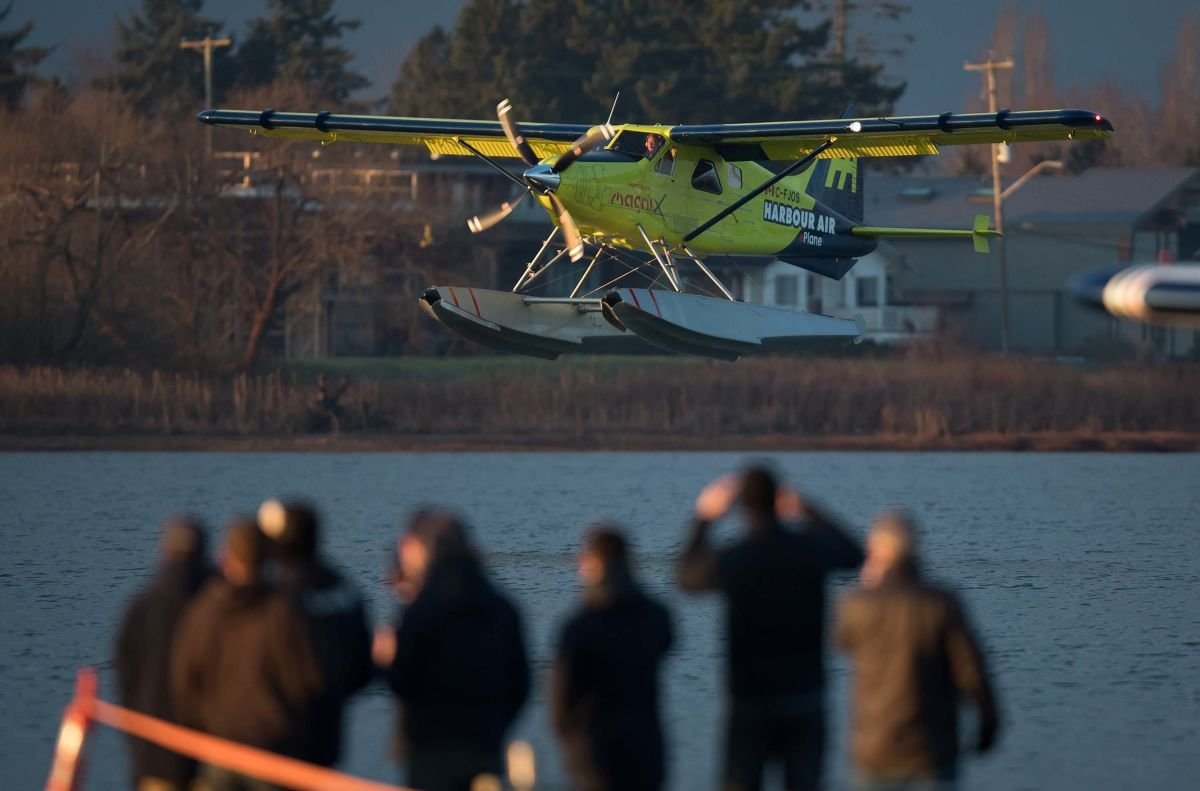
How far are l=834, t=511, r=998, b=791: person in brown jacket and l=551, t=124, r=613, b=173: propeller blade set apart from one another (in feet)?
42.7

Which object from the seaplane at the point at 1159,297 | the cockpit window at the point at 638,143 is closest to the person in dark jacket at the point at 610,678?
the seaplane at the point at 1159,297

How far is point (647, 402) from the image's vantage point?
146 feet

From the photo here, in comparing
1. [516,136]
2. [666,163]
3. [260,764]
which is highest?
[516,136]

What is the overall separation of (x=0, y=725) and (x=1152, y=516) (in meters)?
25.4

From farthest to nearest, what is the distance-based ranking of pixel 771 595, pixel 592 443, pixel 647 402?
pixel 647 402 → pixel 592 443 → pixel 771 595

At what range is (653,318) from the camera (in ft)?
63.9

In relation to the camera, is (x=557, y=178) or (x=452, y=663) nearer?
(x=452, y=663)

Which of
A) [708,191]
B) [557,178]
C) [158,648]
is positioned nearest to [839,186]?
[708,191]

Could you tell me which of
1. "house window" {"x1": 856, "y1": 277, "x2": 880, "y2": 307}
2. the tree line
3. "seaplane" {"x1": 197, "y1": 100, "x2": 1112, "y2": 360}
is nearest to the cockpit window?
"seaplane" {"x1": 197, "y1": 100, "x2": 1112, "y2": 360}

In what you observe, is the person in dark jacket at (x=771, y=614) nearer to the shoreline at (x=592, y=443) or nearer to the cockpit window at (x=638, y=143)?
the cockpit window at (x=638, y=143)

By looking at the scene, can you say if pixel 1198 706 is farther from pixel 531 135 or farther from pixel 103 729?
pixel 531 135

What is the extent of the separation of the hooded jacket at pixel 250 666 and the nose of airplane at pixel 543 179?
1301cm

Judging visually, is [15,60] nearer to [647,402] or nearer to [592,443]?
[647,402]

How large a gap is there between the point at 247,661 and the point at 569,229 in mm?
13835
